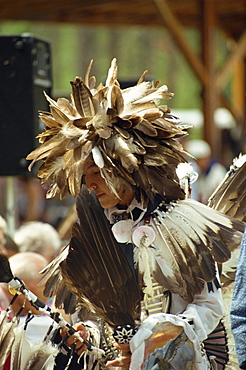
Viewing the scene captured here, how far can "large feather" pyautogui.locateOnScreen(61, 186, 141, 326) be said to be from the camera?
2549mm

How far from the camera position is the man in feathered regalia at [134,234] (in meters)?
2.55

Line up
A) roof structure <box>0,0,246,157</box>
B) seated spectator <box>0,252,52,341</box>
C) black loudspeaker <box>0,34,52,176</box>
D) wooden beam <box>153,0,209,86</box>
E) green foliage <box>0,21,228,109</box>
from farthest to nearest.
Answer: green foliage <box>0,21,228,109</box> → roof structure <box>0,0,246,157</box> → wooden beam <box>153,0,209,86</box> → black loudspeaker <box>0,34,52,176</box> → seated spectator <box>0,252,52,341</box>

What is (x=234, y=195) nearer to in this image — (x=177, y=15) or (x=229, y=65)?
(x=229, y=65)

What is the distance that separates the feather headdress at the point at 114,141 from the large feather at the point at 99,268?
17cm

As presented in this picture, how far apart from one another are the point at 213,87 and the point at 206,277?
26.1 ft

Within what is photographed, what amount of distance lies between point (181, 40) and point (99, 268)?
308 inches

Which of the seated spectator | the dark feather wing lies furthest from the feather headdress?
the seated spectator

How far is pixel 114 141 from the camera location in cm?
265

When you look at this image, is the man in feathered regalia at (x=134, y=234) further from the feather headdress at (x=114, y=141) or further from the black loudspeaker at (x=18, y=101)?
the black loudspeaker at (x=18, y=101)

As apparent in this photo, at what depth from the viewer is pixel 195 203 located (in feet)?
9.39

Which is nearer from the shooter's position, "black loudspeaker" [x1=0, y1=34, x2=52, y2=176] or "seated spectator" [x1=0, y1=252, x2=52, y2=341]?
"seated spectator" [x1=0, y1=252, x2=52, y2=341]

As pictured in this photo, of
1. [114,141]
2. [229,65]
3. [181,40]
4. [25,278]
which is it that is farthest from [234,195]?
[229,65]

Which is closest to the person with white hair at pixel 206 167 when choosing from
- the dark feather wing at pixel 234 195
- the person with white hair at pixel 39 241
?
the person with white hair at pixel 39 241

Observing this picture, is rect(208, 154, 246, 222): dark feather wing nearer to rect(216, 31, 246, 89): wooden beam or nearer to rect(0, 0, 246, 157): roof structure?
Result: rect(0, 0, 246, 157): roof structure
